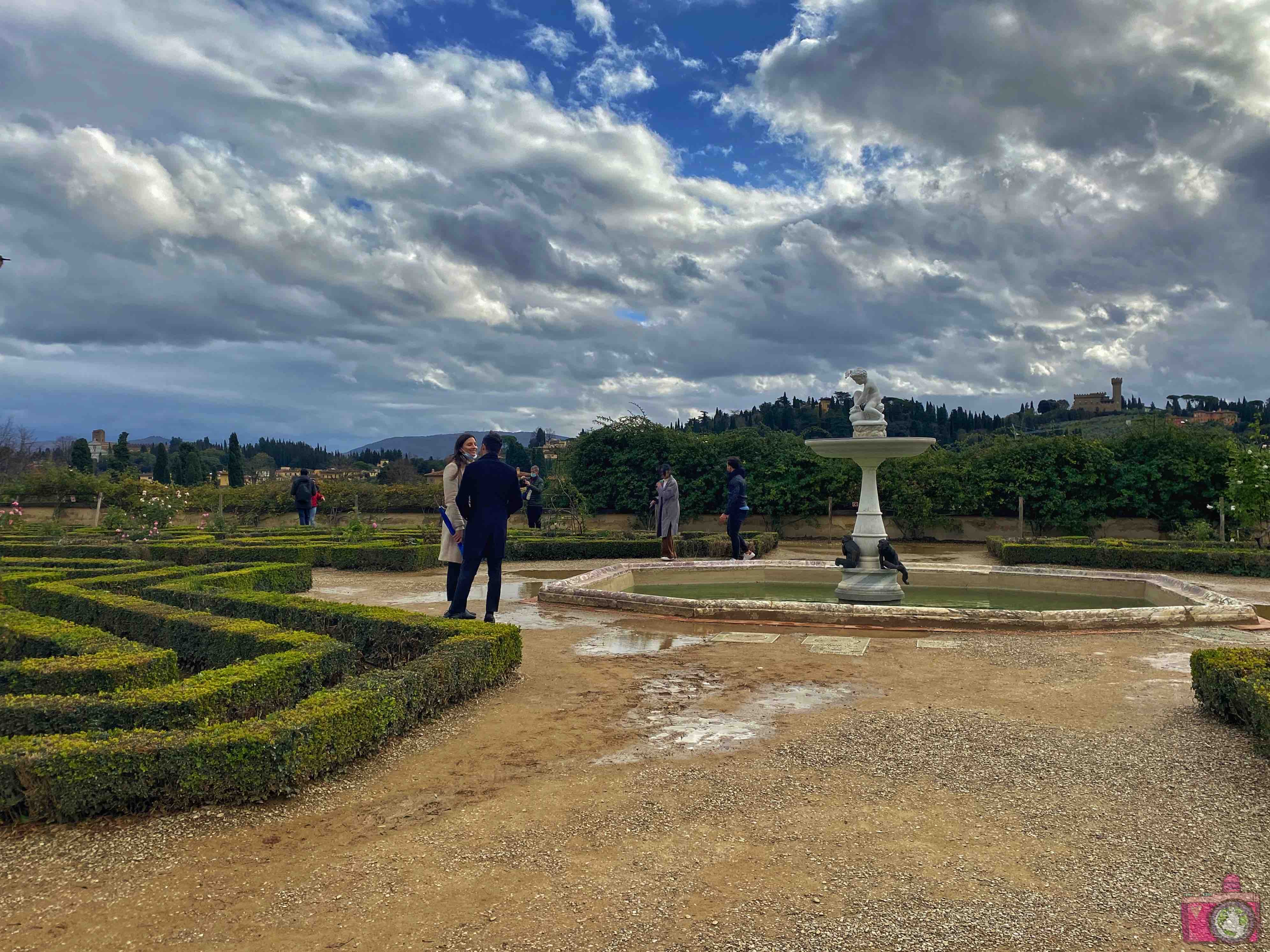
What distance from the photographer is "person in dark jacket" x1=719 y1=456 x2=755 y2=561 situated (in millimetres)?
13008

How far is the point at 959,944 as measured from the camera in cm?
266

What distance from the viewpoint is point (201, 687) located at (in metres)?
4.74

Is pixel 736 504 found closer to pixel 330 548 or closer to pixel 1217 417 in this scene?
pixel 330 548

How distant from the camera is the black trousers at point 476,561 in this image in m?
7.39

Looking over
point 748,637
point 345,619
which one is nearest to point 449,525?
point 345,619

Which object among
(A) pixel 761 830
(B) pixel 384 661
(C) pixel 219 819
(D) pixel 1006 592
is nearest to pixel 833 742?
(A) pixel 761 830

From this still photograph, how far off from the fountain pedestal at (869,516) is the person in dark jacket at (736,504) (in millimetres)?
2476

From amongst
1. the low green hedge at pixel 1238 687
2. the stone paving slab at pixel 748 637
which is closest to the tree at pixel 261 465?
the stone paving slab at pixel 748 637

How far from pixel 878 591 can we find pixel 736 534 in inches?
153

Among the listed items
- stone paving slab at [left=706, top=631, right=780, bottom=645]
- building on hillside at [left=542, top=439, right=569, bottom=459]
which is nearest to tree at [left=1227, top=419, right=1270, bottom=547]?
stone paving slab at [left=706, top=631, right=780, bottom=645]

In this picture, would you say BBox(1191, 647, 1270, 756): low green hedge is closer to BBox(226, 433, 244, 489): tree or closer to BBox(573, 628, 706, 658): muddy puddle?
BBox(573, 628, 706, 658): muddy puddle

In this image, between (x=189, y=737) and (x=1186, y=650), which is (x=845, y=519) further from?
(x=189, y=737)

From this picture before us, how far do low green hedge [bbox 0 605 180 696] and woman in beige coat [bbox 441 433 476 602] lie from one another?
2.91m

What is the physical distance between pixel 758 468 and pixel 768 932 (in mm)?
19919
